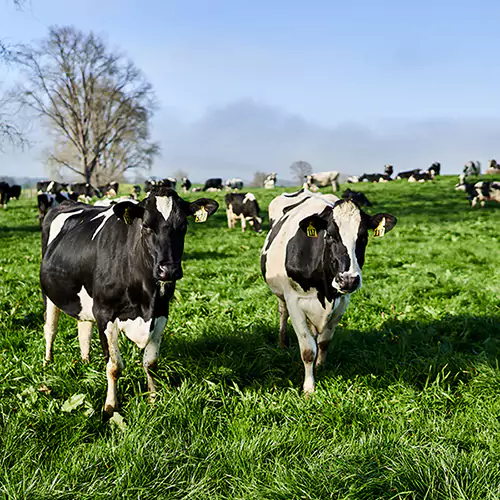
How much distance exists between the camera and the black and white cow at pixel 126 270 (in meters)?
3.68

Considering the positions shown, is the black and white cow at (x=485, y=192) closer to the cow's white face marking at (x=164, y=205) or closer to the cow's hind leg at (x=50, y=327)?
the cow's hind leg at (x=50, y=327)

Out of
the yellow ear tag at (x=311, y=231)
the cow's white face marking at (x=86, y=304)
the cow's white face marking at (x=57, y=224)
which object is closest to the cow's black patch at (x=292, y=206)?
the yellow ear tag at (x=311, y=231)

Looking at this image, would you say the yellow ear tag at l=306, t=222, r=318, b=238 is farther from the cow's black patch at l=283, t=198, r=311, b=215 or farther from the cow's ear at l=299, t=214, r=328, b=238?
the cow's black patch at l=283, t=198, r=311, b=215

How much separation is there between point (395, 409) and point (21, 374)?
3.53 meters

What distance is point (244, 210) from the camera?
1805 cm

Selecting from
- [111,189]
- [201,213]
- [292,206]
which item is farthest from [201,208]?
[111,189]

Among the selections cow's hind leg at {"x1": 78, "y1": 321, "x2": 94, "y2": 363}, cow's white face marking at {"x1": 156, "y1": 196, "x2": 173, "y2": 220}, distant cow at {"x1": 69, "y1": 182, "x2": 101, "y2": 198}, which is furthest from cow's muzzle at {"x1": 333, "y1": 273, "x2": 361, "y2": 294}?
distant cow at {"x1": 69, "y1": 182, "x2": 101, "y2": 198}

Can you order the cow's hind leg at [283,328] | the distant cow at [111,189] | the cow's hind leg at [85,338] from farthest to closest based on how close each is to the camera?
the distant cow at [111,189]
the cow's hind leg at [283,328]
the cow's hind leg at [85,338]

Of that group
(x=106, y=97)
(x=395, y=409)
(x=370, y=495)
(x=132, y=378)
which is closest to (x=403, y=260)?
(x=395, y=409)

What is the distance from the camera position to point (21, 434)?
334cm

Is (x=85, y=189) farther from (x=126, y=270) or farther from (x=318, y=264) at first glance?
(x=318, y=264)

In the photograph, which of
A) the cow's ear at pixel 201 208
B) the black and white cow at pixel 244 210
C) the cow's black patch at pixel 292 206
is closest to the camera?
the cow's ear at pixel 201 208

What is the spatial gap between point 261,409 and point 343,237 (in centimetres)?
164

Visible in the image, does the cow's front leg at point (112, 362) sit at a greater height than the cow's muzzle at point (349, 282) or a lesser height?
lesser
